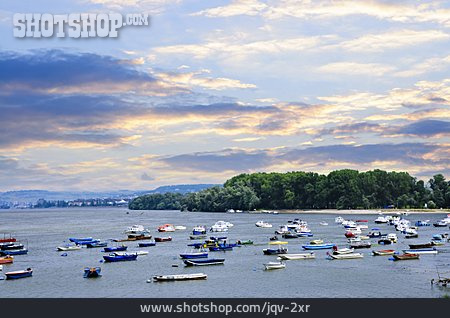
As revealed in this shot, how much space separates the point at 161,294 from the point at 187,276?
828cm

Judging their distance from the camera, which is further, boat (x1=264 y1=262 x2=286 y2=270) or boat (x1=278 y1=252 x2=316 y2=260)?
boat (x1=278 y1=252 x2=316 y2=260)

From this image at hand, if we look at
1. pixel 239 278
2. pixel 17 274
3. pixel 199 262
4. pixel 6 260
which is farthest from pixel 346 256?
pixel 6 260

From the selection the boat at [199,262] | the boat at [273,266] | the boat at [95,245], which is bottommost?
the boat at [273,266]

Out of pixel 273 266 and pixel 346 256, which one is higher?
pixel 273 266

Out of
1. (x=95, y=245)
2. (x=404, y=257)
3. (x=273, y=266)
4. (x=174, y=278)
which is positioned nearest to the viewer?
(x=174, y=278)

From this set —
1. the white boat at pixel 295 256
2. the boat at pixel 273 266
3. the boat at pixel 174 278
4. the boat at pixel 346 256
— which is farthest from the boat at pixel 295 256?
the boat at pixel 174 278

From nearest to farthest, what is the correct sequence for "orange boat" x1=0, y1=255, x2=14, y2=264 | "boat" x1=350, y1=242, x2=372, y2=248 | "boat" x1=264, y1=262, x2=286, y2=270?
"boat" x1=264, y1=262, x2=286, y2=270 < "orange boat" x1=0, y1=255, x2=14, y2=264 < "boat" x1=350, y1=242, x2=372, y2=248

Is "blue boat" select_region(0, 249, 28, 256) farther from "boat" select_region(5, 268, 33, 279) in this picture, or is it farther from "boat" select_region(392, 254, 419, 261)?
"boat" select_region(392, 254, 419, 261)

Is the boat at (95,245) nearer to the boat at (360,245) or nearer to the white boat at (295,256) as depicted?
the white boat at (295,256)

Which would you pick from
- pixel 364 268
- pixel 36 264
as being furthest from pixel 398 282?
pixel 36 264

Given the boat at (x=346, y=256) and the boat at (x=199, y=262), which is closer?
the boat at (x=199, y=262)

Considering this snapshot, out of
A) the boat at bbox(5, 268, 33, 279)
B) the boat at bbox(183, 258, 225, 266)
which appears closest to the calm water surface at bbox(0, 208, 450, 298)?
the boat at bbox(5, 268, 33, 279)

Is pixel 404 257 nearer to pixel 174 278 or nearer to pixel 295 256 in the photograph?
pixel 295 256

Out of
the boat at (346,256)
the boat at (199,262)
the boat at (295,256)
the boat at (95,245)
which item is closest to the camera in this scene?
the boat at (199,262)
